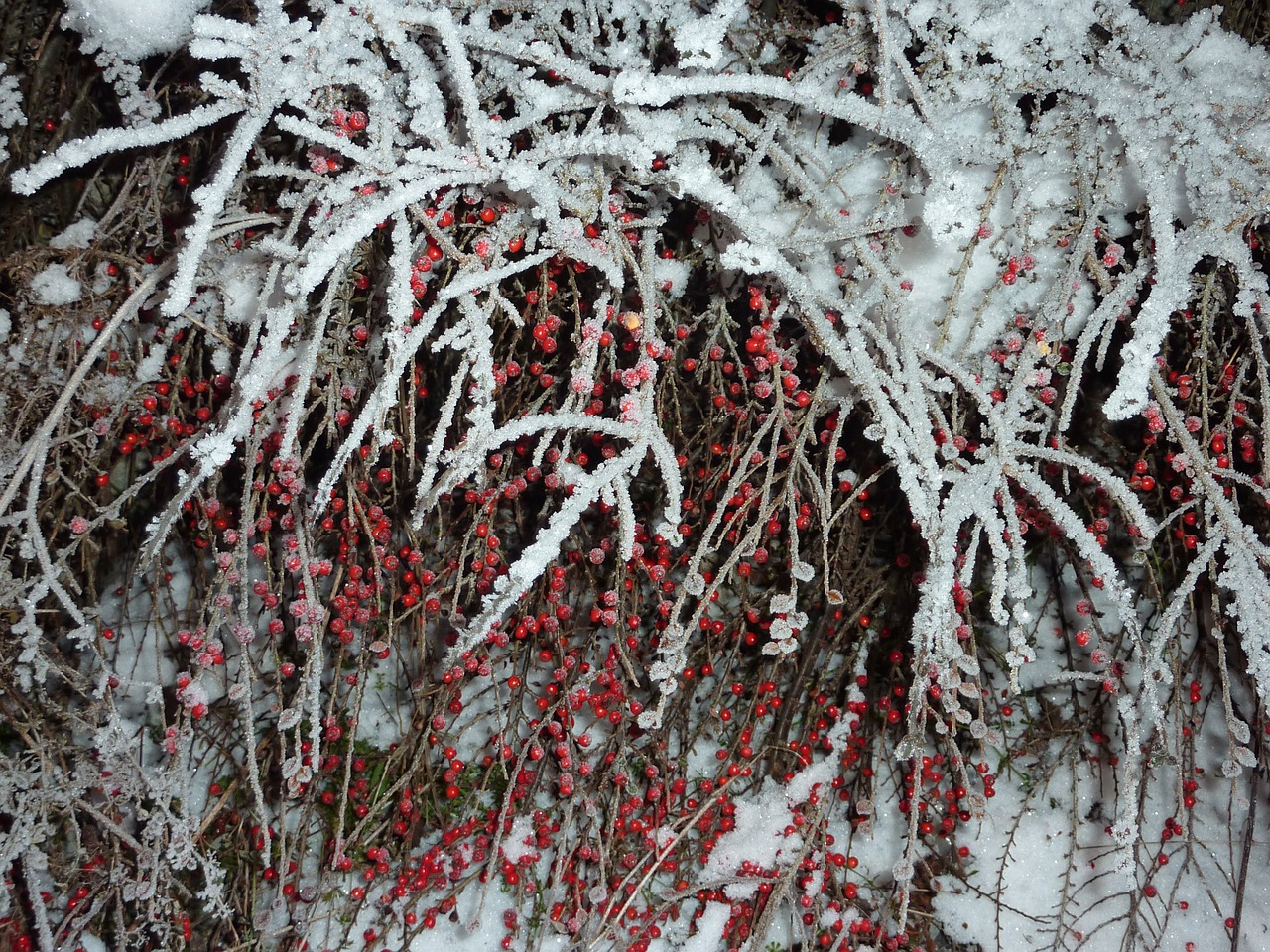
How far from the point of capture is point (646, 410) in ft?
3.16

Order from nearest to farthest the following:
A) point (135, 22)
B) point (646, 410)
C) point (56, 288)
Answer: point (646, 410), point (135, 22), point (56, 288)

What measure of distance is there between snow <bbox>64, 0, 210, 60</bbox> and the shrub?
0.04 feet

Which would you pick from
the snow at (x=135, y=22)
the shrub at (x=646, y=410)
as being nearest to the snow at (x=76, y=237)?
the shrub at (x=646, y=410)

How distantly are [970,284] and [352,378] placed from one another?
41.5 inches

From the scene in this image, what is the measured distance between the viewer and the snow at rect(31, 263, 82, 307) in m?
→ 1.48

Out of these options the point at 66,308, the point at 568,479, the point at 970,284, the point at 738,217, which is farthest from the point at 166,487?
the point at 970,284

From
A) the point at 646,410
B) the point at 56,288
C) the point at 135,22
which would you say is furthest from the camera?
the point at 56,288

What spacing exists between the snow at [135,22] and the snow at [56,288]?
44 cm

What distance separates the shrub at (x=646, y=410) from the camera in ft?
3.24

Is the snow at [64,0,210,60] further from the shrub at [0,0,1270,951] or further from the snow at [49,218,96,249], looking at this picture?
the snow at [49,218,96,249]

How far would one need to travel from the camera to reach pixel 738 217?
0.99 meters

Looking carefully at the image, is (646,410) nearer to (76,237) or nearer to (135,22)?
(135,22)

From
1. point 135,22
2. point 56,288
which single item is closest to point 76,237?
point 56,288

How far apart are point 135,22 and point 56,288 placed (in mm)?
548
